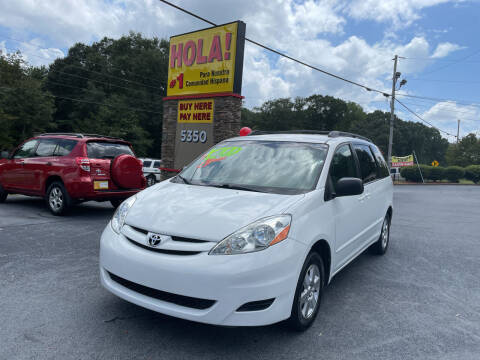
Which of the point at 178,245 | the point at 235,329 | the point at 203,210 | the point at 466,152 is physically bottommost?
the point at 235,329

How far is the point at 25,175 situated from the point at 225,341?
24.2 feet

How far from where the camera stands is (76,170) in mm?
7473

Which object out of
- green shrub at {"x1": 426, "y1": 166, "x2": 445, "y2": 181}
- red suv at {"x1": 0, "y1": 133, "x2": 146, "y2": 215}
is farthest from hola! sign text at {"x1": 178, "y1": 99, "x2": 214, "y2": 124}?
green shrub at {"x1": 426, "y1": 166, "x2": 445, "y2": 181}

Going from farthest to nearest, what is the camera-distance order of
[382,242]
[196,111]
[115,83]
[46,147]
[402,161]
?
[115,83]
[402,161]
[196,111]
[46,147]
[382,242]

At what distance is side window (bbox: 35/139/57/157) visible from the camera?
812cm

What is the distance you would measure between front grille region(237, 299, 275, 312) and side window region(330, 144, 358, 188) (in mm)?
1490

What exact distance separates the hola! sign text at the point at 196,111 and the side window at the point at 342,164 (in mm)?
7112

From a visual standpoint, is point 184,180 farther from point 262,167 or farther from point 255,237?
point 255,237

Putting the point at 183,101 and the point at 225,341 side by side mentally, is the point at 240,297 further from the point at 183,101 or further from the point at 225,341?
the point at 183,101

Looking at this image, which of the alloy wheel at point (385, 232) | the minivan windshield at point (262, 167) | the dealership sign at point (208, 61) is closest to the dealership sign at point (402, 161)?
the dealership sign at point (208, 61)

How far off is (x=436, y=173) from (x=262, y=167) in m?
40.9

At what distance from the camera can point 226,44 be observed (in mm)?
10672

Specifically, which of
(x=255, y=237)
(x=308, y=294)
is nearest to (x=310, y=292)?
(x=308, y=294)

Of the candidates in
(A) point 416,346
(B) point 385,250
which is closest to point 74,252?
(A) point 416,346
